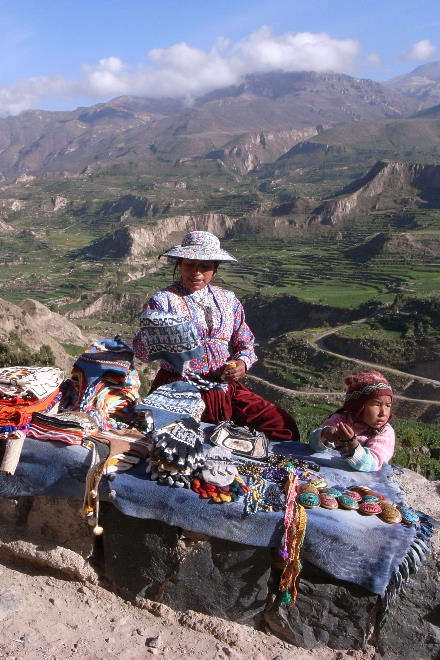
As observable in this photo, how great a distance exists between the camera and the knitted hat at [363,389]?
2.60m

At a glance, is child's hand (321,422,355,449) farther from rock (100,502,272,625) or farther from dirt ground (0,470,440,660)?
rock (100,502,272,625)

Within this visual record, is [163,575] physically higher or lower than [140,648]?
higher

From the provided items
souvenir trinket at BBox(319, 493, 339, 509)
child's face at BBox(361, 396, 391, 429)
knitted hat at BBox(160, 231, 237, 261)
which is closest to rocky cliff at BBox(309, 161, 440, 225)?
knitted hat at BBox(160, 231, 237, 261)

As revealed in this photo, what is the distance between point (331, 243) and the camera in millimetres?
64188

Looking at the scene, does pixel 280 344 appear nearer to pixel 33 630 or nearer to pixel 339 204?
pixel 33 630

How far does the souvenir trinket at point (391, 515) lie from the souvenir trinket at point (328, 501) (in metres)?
0.20

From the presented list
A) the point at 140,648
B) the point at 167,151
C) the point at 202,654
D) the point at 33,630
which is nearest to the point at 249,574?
the point at 202,654

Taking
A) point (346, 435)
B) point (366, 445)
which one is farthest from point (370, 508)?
point (366, 445)

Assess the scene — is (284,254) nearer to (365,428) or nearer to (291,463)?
(365,428)

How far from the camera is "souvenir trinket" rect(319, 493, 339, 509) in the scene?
7.23 feet

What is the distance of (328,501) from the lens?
2219 mm

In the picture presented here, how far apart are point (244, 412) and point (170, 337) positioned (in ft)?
2.37

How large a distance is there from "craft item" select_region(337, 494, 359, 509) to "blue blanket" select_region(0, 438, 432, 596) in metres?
0.03

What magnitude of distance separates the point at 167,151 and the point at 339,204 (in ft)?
425
